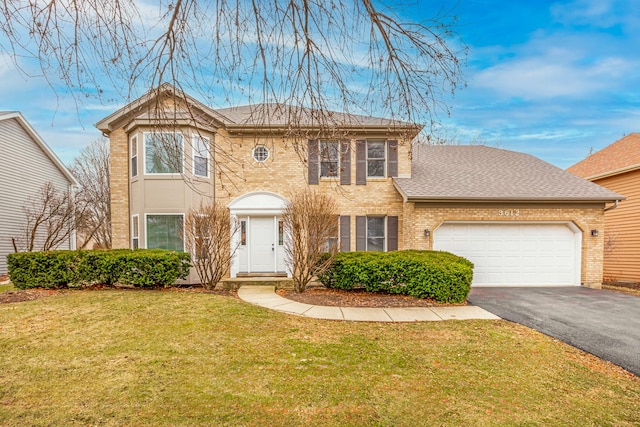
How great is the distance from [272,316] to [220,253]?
13.5 ft

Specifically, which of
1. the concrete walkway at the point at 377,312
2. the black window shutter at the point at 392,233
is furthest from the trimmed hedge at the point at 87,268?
the black window shutter at the point at 392,233

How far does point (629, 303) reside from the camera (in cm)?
895

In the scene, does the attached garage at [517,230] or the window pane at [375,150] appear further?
the window pane at [375,150]

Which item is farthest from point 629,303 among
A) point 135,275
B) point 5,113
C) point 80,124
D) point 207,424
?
point 5,113

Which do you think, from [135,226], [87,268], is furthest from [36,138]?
[87,268]

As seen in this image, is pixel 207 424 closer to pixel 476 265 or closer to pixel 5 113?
pixel 476 265

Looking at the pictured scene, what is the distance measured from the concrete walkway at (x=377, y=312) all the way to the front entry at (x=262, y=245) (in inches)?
127

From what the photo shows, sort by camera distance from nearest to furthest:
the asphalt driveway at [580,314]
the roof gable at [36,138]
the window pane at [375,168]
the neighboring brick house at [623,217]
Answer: the asphalt driveway at [580,314] < the window pane at [375,168] < the neighboring brick house at [623,217] < the roof gable at [36,138]

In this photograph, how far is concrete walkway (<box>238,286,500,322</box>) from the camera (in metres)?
7.08

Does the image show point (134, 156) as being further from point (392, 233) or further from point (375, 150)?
point (392, 233)

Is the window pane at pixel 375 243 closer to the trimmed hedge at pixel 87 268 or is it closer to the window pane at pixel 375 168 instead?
the window pane at pixel 375 168

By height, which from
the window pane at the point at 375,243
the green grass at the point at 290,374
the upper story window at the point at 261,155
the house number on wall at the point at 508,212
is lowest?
the green grass at the point at 290,374

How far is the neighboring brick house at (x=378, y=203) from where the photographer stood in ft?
35.9

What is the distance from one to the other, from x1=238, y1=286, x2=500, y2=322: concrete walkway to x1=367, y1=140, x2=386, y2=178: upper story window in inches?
224
